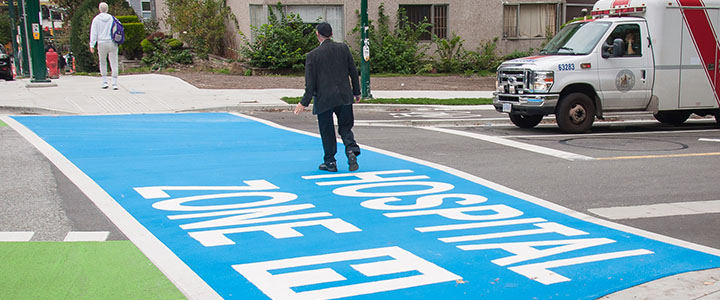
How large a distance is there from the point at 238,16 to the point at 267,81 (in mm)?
5661

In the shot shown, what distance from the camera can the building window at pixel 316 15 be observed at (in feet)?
86.7

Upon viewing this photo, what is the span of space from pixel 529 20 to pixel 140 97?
1657cm

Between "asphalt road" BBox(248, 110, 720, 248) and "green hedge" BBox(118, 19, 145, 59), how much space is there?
15.6 meters

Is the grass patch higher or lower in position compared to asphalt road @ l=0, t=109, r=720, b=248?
higher

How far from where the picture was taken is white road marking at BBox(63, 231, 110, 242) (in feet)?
20.2

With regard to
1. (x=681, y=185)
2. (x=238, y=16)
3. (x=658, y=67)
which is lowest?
(x=681, y=185)

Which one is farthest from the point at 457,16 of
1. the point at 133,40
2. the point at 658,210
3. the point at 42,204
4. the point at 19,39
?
the point at 42,204

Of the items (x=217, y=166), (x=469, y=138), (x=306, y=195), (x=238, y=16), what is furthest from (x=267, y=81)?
(x=306, y=195)

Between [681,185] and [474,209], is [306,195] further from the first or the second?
[681,185]

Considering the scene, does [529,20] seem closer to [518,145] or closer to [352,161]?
[518,145]

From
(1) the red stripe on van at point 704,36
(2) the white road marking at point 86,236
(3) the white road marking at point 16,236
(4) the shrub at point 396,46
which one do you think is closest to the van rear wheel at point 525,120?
(1) the red stripe on van at point 704,36

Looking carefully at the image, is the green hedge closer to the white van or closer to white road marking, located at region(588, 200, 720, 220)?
the white van

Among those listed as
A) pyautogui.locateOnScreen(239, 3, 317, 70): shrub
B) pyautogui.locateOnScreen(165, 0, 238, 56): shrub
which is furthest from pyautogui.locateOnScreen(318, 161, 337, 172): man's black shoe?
pyautogui.locateOnScreen(165, 0, 238, 56): shrub

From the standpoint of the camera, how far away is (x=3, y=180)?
8492mm
